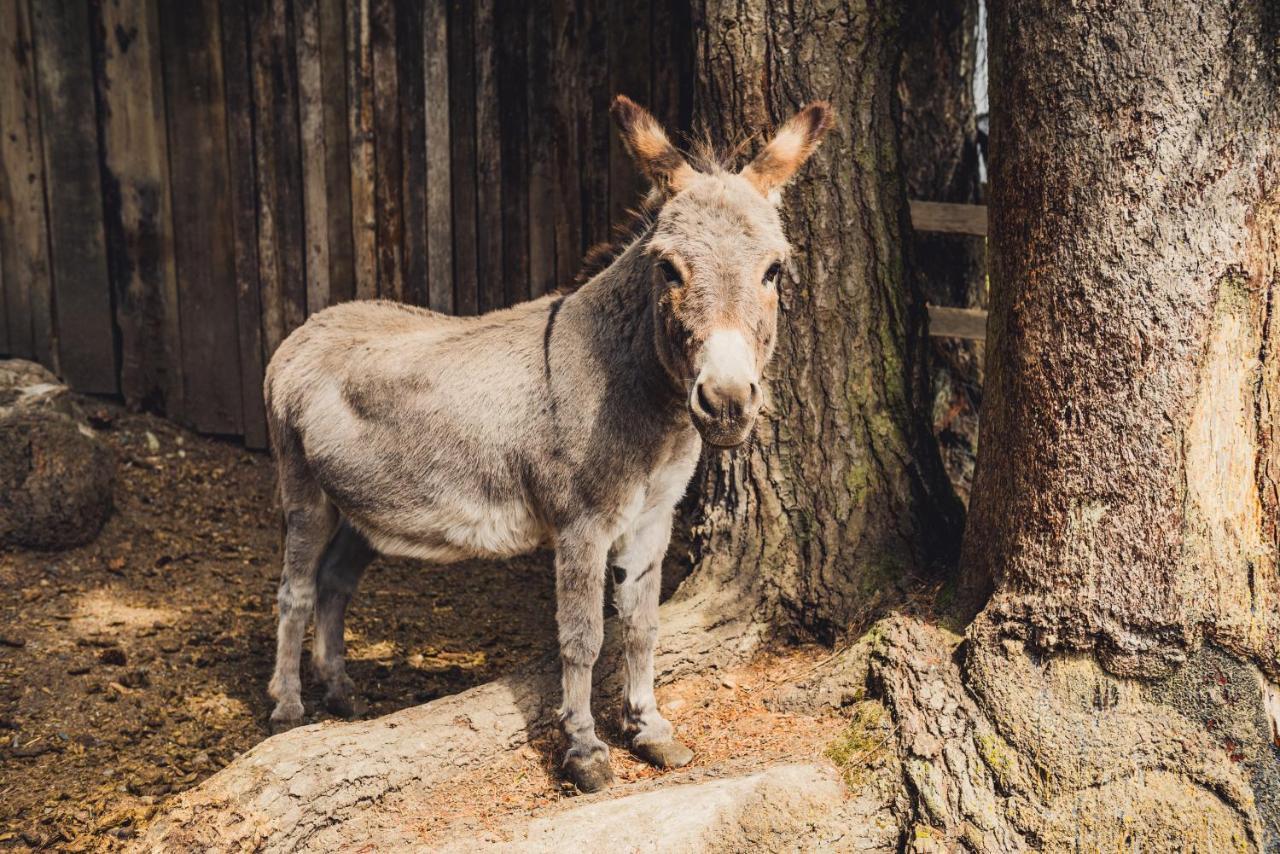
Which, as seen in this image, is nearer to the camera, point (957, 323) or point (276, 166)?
point (957, 323)

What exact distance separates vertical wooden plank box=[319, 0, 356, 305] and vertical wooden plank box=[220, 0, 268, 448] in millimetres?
509

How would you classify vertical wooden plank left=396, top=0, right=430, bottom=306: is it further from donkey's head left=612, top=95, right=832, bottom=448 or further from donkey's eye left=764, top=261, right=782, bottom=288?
donkey's eye left=764, top=261, right=782, bottom=288

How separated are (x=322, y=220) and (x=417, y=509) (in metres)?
3.02

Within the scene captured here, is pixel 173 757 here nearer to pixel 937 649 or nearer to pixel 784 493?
pixel 784 493

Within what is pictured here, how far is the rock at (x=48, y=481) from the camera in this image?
17.5ft

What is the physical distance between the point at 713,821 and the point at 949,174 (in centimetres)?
431

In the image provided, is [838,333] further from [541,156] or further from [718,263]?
[541,156]

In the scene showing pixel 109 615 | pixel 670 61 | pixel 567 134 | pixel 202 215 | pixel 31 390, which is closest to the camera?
pixel 109 615

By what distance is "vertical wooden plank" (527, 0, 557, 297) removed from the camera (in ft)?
19.2

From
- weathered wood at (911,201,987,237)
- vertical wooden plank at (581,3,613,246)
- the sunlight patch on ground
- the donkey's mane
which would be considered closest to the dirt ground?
the sunlight patch on ground

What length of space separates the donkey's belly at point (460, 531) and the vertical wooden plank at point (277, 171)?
2.81 metres

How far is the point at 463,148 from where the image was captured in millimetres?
6043

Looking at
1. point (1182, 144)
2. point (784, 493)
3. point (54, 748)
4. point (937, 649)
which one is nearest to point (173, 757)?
point (54, 748)

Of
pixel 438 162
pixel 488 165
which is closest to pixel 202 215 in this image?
pixel 438 162
